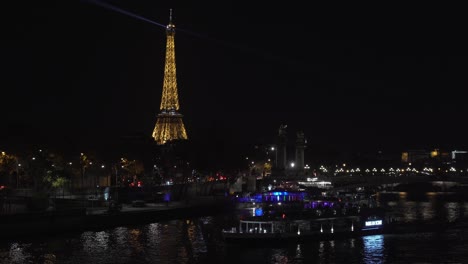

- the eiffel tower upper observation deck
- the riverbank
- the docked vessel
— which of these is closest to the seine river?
the docked vessel

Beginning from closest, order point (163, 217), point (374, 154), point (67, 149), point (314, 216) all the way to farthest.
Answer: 1. point (314, 216)
2. point (163, 217)
3. point (67, 149)
4. point (374, 154)

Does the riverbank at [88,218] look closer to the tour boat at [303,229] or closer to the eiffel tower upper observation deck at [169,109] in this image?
the tour boat at [303,229]

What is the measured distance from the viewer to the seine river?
2894cm

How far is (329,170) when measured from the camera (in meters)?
118

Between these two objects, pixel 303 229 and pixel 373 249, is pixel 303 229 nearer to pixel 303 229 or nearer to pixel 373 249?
pixel 303 229

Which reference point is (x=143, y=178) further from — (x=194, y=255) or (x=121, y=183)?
(x=194, y=255)

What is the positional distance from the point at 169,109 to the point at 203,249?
53352 millimetres

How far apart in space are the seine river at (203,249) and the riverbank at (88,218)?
0.77 meters

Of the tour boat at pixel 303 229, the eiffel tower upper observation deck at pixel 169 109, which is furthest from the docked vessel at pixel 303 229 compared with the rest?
the eiffel tower upper observation deck at pixel 169 109

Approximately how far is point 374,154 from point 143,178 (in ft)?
422

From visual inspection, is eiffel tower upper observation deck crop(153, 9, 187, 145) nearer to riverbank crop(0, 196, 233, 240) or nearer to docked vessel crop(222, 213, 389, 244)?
riverbank crop(0, 196, 233, 240)

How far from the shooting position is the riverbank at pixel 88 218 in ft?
107

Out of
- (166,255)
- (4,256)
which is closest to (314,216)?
(166,255)

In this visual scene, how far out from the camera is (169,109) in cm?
8400
